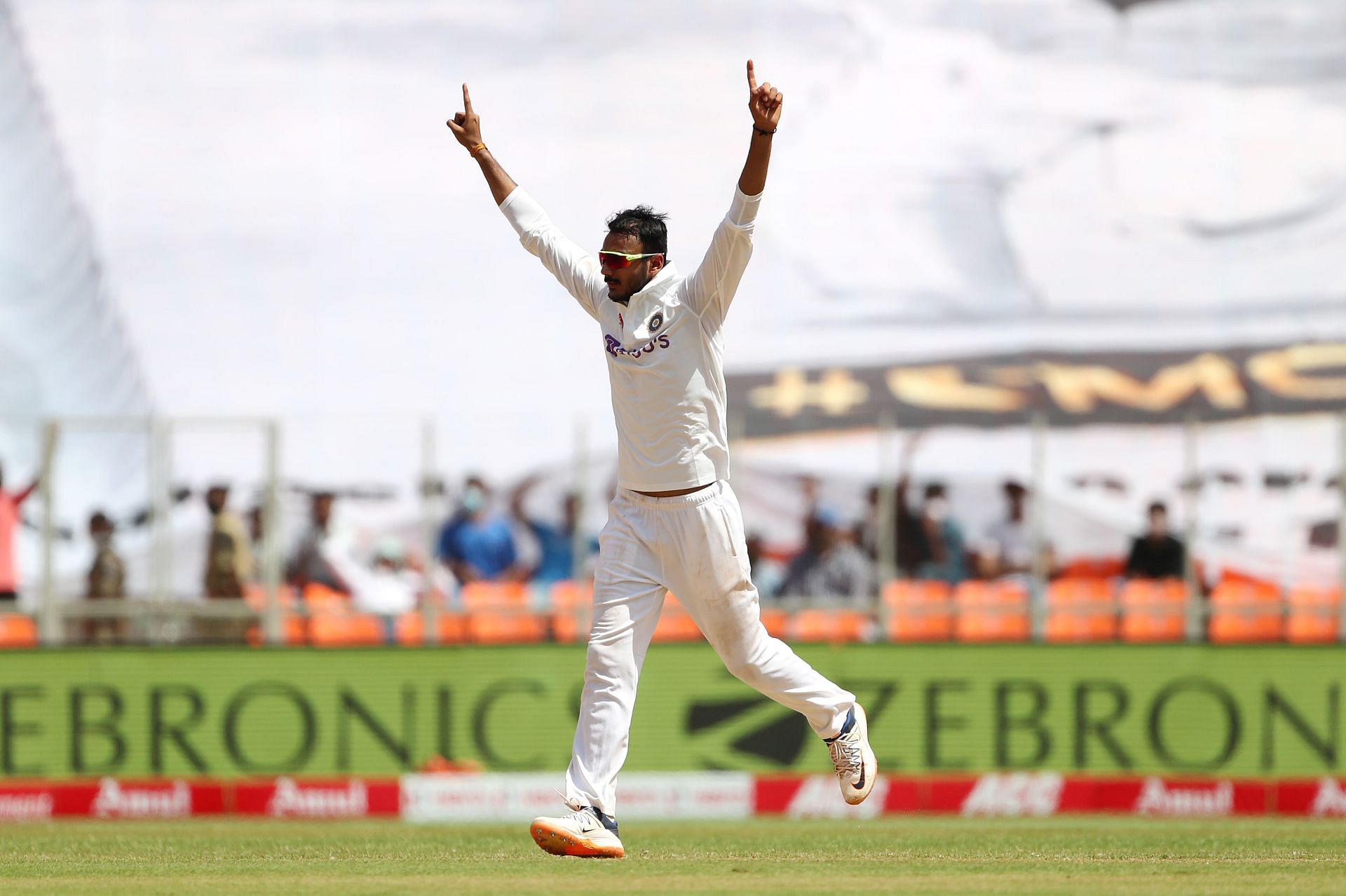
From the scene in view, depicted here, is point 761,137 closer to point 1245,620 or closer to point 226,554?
point 226,554

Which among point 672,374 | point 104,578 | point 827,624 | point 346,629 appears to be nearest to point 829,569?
point 827,624

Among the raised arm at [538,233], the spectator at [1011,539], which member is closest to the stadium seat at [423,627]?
the spectator at [1011,539]

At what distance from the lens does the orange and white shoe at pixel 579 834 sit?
6.49 metres

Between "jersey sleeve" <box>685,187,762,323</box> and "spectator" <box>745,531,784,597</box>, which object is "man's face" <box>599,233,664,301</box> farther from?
"spectator" <box>745,531,784,597</box>

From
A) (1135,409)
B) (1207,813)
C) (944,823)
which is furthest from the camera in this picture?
(1135,409)

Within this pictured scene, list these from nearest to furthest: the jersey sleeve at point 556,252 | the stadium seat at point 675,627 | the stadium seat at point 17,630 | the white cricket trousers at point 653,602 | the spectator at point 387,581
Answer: the white cricket trousers at point 653,602, the jersey sleeve at point 556,252, the stadium seat at point 17,630, the stadium seat at point 675,627, the spectator at point 387,581

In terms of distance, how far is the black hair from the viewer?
6.73 metres

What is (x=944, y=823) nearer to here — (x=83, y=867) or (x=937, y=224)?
(x=83, y=867)

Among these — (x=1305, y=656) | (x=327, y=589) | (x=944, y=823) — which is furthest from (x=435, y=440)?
(x=1305, y=656)

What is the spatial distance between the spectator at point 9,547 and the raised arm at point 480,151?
7775mm

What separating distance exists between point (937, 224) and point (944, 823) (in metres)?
12.9

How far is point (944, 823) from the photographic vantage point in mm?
10852

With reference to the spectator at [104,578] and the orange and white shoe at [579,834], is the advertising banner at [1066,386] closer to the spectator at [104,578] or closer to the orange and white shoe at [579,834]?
the spectator at [104,578]

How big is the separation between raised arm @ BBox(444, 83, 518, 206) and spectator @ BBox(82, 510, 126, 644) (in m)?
7.72
